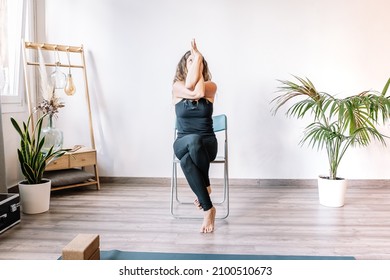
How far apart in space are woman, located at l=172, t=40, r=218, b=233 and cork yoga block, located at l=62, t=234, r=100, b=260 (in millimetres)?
1267

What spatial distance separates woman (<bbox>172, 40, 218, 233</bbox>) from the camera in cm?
→ 240

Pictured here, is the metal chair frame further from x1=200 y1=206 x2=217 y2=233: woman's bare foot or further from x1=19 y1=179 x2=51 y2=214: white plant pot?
x1=19 y1=179 x2=51 y2=214: white plant pot

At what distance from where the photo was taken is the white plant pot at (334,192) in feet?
9.73

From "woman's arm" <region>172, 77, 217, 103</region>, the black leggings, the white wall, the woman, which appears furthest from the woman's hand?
the white wall

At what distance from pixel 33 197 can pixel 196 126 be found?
151cm

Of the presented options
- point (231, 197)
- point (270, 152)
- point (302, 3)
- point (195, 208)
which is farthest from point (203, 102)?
point (302, 3)

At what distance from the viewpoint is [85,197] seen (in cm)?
332

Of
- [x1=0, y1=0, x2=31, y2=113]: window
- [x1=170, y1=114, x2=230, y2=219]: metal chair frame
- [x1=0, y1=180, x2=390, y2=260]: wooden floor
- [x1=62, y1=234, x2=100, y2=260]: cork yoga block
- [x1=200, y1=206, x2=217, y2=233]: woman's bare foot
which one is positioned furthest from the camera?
[x1=0, y1=0, x2=31, y2=113]: window

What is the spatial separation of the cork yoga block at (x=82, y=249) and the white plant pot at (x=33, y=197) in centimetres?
182

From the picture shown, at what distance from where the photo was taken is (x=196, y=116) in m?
2.51

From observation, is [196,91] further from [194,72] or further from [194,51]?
[194,51]

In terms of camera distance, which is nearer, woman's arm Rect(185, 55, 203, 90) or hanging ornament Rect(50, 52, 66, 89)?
woman's arm Rect(185, 55, 203, 90)

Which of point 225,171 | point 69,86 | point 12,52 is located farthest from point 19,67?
point 225,171

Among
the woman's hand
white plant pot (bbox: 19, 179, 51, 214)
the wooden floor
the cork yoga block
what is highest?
the woman's hand
